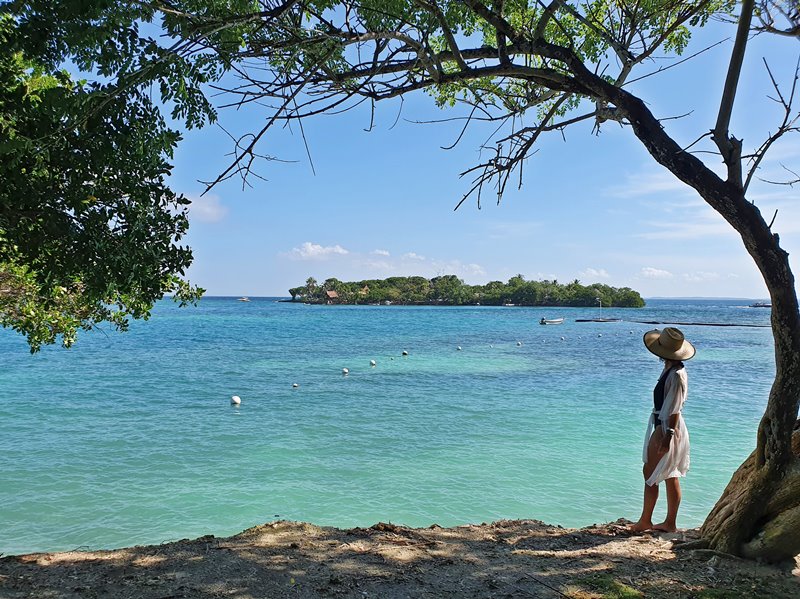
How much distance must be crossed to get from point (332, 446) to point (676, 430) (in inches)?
298

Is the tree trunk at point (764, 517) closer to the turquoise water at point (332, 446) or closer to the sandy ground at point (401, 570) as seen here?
the sandy ground at point (401, 570)

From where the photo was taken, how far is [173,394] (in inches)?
671

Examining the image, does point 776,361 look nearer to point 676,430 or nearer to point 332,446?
point 676,430

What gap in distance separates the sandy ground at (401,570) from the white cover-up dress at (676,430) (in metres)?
0.53

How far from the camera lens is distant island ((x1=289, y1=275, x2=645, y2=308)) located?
118500 mm

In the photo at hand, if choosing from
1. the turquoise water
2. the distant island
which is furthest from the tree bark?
the distant island

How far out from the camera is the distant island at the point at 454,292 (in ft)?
389

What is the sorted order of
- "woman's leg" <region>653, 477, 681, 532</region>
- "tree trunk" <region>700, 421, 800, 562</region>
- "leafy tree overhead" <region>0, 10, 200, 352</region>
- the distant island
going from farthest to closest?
1. the distant island
2. "woman's leg" <region>653, 477, 681, 532</region>
3. "tree trunk" <region>700, 421, 800, 562</region>
4. "leafy tree overhead" <region>0, 10, 200, 352</region>

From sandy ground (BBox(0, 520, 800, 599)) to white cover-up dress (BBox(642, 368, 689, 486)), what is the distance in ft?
1.74

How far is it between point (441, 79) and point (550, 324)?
2496 inches

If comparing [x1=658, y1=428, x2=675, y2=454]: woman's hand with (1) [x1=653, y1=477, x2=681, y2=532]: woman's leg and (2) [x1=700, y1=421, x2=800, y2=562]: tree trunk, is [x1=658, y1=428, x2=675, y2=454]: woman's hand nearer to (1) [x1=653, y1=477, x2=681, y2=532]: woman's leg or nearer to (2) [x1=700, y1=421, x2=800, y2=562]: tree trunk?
(1) [x1=653, y1=477, x2=681, y2=532]: woman's leg

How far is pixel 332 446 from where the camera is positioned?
10844 mm

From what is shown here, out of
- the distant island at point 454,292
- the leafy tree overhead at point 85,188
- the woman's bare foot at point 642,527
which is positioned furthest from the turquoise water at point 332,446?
the distant island at point 454,292

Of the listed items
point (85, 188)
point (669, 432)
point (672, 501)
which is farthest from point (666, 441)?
point (85, 188)
